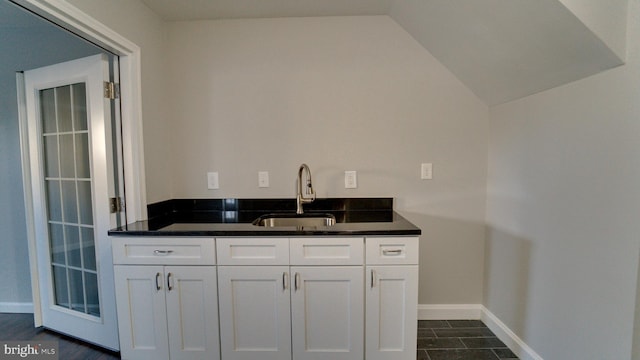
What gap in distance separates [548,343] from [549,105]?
52.5 inches

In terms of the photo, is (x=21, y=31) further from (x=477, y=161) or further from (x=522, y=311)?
(x=522, y=311)

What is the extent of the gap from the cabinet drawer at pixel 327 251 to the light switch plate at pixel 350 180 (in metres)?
0.68

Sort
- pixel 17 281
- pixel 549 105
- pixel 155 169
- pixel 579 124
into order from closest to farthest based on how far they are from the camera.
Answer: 1. pixel 579 124
2. pixel 549 105
3. pixel 155 169
4. pixel 17 281

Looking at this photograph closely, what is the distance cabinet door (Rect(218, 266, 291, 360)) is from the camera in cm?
149

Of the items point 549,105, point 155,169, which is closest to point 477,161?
point 549,105

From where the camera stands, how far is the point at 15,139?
7.06 feet

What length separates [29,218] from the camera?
1956 mm

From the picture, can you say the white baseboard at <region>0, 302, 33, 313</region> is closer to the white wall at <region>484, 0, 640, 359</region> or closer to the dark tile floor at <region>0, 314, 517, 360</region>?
the dark tile floor at <region>0, 314, 517, 360</region>

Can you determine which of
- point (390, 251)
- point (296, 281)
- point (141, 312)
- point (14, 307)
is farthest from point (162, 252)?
point (14, 307)

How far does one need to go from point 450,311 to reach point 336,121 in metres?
1.77

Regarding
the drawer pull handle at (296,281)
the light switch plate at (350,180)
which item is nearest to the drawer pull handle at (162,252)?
the drawer pull handle at (296,281)

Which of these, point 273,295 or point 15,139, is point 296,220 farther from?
point 15,139

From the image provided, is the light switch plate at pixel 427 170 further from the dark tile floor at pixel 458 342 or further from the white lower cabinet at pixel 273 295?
the dark tile floor at pixel 458 342

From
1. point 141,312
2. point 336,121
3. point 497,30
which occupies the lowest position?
point 141,312
